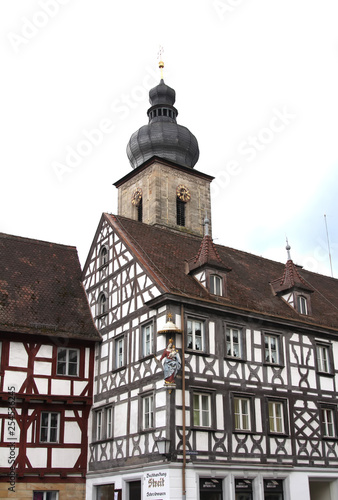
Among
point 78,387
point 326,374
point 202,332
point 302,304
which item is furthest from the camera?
point 302,304

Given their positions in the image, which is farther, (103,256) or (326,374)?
(103,256)

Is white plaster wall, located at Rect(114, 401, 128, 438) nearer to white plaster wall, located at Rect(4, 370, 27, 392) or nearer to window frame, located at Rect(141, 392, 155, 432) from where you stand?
window frame, located at Rect(141, 392, 155, 432)

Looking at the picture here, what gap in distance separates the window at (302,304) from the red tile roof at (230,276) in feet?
1.32

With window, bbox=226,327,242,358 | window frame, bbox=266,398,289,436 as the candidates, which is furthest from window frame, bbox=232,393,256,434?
window, bbox=226,327,242,358

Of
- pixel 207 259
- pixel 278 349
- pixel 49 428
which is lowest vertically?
pixel 49 428

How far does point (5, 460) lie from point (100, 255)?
9.75 m

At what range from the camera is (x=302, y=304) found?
91.8 feet

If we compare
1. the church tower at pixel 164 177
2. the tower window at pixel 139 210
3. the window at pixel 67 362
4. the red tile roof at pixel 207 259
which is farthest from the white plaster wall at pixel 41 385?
the tower window at pixel 139 210

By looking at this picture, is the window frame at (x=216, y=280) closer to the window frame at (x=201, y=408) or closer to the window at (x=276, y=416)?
the window frame at (x=201, y=408)

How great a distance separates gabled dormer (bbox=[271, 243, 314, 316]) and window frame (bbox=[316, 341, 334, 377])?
150 cm

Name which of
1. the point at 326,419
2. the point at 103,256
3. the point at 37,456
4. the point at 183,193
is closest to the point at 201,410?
the point at 326,419

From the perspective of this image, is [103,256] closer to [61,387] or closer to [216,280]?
[216,280]

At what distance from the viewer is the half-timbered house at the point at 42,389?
78.5 feet

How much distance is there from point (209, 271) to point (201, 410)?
222 inches
